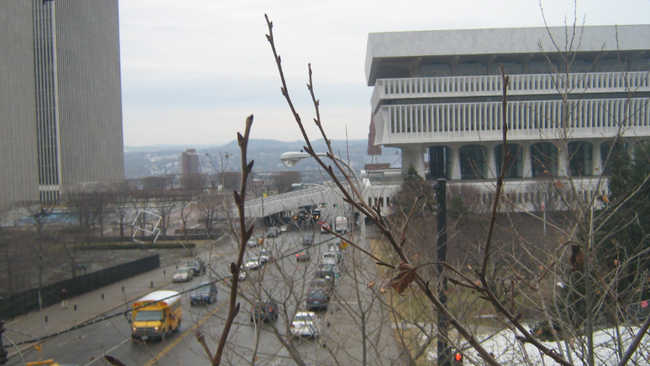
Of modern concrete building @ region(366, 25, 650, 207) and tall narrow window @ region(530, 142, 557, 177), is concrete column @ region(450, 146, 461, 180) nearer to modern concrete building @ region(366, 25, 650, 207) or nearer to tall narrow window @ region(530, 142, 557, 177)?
Answer: modern concrete building @ region(366, 25, 650, 207)

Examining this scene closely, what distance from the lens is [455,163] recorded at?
3794cm

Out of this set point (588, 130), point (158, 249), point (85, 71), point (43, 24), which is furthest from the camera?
point (85, 71)

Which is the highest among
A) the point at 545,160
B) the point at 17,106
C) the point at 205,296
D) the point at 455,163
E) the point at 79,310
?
the point at 17,106

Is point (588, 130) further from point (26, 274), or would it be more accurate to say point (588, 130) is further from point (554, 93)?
point (26, 274)

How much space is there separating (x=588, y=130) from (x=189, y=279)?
1279 inches

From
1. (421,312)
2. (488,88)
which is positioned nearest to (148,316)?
(421,312)

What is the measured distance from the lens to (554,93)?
3659 centimetres

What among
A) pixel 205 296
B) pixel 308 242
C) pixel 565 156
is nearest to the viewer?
pixel 565 156

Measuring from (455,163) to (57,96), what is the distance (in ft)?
143

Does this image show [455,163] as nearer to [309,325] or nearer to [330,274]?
[330,274]

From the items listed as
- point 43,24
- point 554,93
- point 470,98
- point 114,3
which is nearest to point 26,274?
point 470,98

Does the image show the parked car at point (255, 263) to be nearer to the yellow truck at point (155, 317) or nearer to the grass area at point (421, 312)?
the grass area at point (421, 312)

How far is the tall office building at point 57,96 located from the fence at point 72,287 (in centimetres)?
2184

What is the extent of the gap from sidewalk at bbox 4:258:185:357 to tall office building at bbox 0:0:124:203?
80.5 ft
